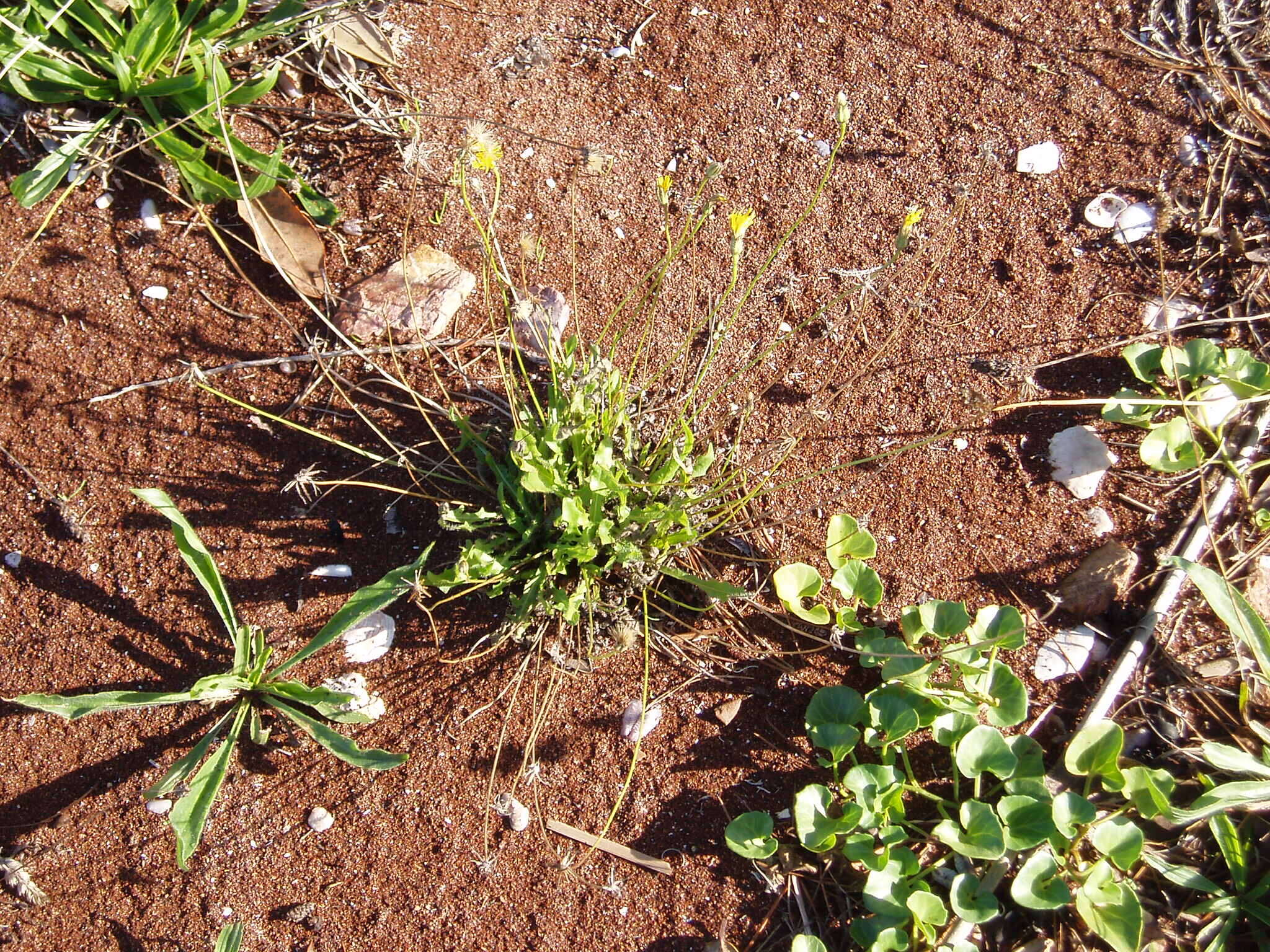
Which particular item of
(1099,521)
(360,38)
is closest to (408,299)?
(360,38)

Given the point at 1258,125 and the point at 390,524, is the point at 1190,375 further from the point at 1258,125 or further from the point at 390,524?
the point at 390,524

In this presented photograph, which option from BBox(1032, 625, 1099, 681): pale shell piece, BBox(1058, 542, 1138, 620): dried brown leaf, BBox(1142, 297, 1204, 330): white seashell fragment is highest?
BBox(1142, 297, 1204, 330): white seashell fragment

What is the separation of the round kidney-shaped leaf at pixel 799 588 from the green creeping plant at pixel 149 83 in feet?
4.29

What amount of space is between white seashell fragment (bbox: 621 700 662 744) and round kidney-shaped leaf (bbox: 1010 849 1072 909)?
27.5 inches

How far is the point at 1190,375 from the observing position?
188 centimetres

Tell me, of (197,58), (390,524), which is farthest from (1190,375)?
(197,58)

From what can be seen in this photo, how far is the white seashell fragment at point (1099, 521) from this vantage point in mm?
1853

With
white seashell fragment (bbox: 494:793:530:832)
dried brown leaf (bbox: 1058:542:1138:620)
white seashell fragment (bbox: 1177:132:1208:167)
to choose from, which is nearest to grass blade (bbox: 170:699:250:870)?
white seashell fragment (bbox: 494:793:530:832)

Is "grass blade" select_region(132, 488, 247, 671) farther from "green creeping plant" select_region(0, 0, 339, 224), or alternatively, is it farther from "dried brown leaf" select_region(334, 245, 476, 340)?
"green creeping plant" select_region(0, 0, 339, 224)

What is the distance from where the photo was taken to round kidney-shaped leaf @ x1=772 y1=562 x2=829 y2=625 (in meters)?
1.67

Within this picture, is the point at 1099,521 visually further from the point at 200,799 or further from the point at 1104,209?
the point at 200,799

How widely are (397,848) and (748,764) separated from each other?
686 millimetres

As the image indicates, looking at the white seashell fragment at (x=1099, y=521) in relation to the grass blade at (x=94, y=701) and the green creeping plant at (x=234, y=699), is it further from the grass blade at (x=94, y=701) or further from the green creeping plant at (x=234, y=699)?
the grass blade at (x=94, y=701)

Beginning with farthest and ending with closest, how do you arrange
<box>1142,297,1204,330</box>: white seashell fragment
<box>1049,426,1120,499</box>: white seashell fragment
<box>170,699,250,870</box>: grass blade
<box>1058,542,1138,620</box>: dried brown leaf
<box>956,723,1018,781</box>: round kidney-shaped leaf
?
<box>1142,297,1204,330</box>: white seashell fragment, <box>1049,426,1120,499</box>: white seashell fragment, <box>1058,542,1138,620</box>: dried brown leaf, <box>956,723,1018,781</box>: round kidney-shaped leaf, <box>170,699,250,870</box>: grass blade
